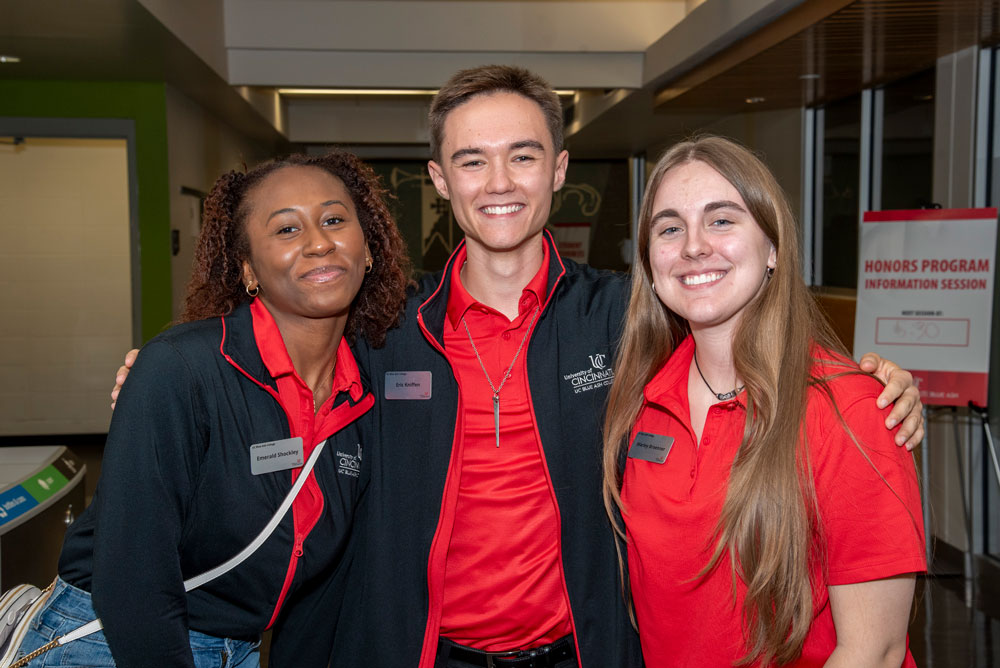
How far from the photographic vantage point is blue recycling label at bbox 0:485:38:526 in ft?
8.72

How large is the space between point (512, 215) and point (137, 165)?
628 cm

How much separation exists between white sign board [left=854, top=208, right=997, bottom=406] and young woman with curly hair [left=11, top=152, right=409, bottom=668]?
396cm

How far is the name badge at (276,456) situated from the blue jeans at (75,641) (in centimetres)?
39

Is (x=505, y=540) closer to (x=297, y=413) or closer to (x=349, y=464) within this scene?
(x=349, y=464)

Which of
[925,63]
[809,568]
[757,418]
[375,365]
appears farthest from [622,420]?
[925,63]

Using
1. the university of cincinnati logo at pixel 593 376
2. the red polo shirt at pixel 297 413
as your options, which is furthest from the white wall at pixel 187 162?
the university of cincinnati logo at pixel 593 376

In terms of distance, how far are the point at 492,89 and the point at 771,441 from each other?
1193 mm

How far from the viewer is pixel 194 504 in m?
1.71

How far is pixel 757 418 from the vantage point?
1557 millimetres

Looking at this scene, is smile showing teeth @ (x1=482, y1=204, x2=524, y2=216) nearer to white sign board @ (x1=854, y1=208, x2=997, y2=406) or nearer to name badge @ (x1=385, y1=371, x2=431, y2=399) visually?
name badge @ (x1=385, y1=371, x2=431, y2=399)

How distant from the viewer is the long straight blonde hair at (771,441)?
4.84 ft

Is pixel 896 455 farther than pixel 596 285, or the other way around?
pixel 596 285

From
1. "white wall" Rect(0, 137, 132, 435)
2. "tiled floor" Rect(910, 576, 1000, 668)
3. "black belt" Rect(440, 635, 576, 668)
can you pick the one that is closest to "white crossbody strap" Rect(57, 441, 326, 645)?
"black belt" Rect(440, 635, 576, 668)

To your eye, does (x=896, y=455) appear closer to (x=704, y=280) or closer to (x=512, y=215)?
(x=704, y=280)
